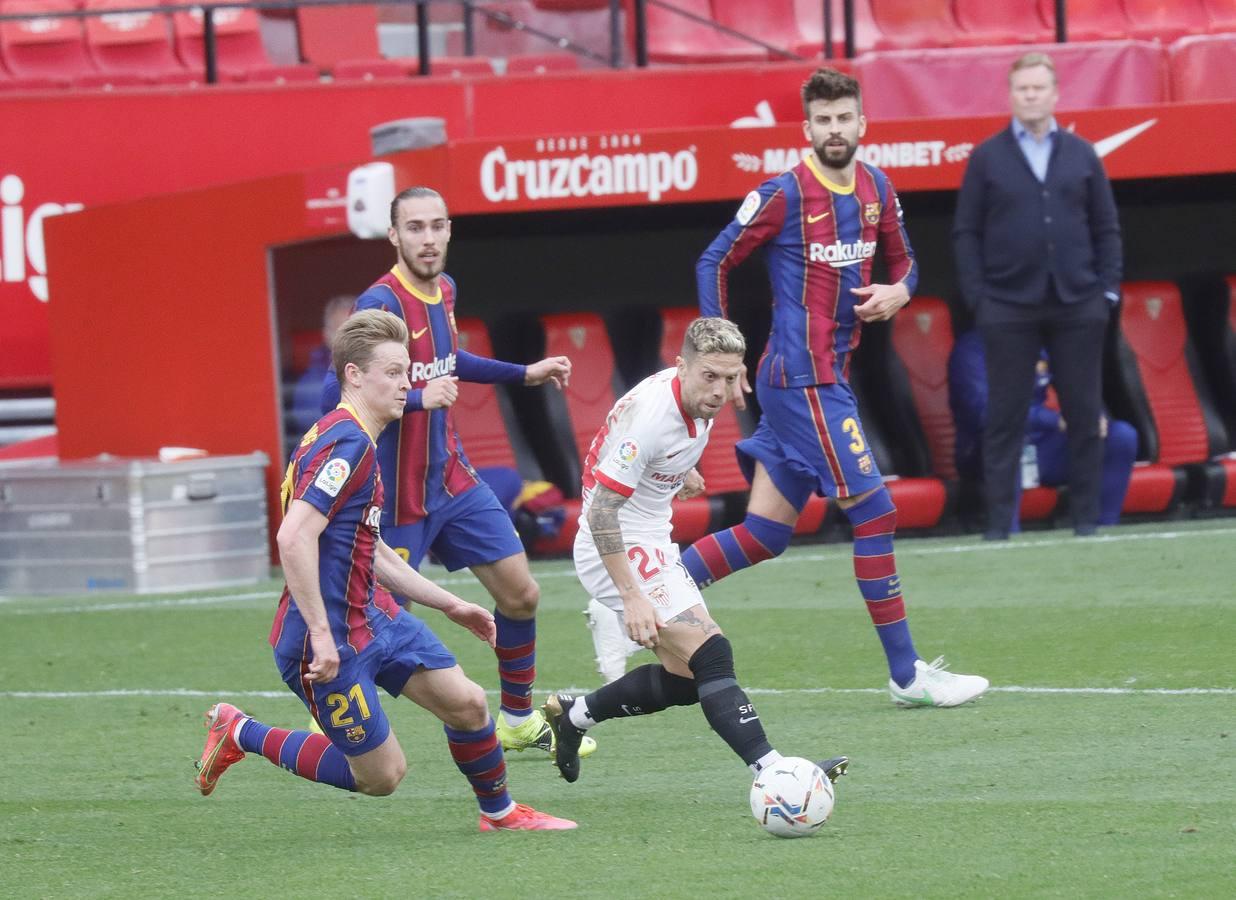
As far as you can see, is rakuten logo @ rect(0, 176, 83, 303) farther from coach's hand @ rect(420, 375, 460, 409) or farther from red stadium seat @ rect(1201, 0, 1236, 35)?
red stadium seat @ rect(1201, 0, 1236, 35)

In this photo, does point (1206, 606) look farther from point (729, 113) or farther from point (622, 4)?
point (622, 4)

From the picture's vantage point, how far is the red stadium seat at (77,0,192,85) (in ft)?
48.6

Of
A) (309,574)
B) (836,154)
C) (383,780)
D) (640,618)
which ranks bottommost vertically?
(383,780)

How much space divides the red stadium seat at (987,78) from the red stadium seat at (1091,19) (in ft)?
4.64

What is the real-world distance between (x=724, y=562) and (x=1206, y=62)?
24.3 feet

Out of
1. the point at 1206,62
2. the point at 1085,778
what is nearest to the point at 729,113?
the point at 1206,62

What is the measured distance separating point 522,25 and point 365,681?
9.45 metres

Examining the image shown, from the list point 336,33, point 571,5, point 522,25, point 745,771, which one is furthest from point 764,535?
point 336,33

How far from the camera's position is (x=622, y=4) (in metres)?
14.7

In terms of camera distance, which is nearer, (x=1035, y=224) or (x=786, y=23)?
(x=1035, y=224)

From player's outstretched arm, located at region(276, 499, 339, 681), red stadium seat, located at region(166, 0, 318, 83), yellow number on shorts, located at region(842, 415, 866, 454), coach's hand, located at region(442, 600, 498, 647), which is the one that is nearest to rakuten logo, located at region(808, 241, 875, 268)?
yellow number on shorts, located at region(842, 415, 866, 454)

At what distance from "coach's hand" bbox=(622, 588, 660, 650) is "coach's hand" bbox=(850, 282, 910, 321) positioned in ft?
6.85

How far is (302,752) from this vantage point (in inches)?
226

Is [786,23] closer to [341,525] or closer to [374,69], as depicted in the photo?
[374,69]
